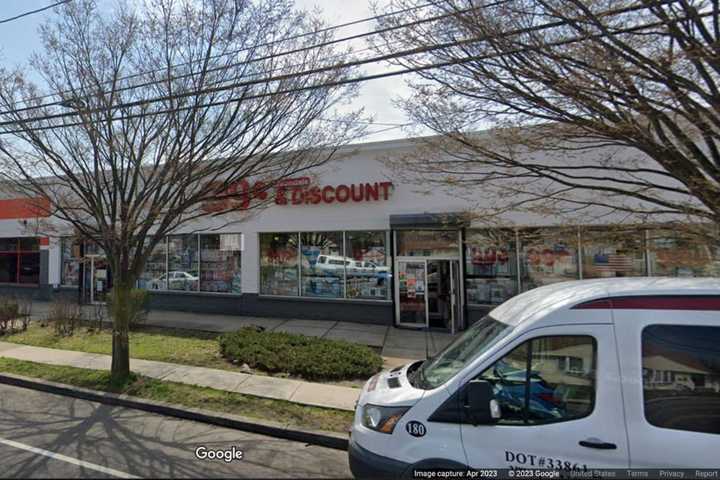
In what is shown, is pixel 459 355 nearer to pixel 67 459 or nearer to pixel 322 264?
pixel 67 459

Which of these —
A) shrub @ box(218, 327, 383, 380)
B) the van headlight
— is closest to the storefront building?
shrub @ box(218, 327, 383, 380)

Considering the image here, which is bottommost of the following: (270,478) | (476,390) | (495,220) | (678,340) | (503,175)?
(270,478)

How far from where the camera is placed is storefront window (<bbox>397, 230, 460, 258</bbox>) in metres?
11.5

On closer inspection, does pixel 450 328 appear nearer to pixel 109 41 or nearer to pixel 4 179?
pixel 109 41

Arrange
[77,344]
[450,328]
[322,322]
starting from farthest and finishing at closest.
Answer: [322,322], [450,328], [77,344]

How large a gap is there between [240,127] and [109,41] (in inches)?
110

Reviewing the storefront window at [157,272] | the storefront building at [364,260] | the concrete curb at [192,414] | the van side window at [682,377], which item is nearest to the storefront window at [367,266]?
the storefront building at [364,260]

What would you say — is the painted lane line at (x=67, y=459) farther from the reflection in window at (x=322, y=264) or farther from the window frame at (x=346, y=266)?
the reflection in window at (x=322, y=264)

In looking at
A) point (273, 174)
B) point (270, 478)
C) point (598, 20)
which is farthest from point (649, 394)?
point (273, 174)

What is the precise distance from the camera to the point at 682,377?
8.48 feet

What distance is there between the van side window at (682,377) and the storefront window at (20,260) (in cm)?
2277

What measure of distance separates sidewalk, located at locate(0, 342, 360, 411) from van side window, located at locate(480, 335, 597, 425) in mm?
3272

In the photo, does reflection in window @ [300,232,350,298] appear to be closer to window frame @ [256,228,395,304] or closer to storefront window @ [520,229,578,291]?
window frame @ [256,228,395,304]

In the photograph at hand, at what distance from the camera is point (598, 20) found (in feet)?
13.7
